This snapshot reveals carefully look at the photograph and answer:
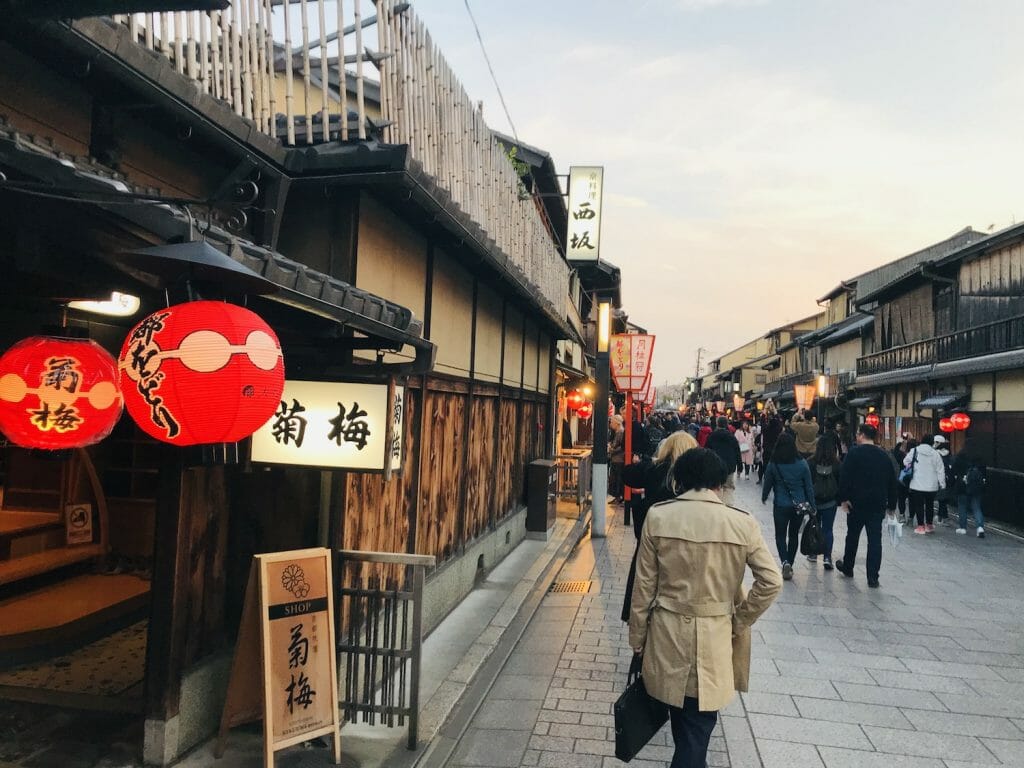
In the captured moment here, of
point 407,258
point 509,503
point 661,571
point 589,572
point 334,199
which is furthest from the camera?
point 509,503

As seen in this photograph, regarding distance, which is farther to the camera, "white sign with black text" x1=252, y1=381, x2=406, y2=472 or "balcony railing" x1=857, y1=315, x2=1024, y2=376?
"balcony railing" x1=857, y1=315, x2=1024, y2=376

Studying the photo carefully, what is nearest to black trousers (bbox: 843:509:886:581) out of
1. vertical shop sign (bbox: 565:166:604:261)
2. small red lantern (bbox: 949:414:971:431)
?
vertical shop sign (bbox: 565:166:604:261)

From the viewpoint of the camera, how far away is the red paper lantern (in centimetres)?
423

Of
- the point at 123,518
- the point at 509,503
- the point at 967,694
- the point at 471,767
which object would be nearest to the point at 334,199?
the point at 471,767

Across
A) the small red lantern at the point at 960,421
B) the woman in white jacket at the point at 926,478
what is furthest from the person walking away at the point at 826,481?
the small red lantern at the point at 960,421

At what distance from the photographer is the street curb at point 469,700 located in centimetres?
540

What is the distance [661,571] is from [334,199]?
428cm

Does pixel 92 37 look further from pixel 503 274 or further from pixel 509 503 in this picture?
pixel 509 503

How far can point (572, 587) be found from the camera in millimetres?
11117

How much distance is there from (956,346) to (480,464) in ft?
65.3

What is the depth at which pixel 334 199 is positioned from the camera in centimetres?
621

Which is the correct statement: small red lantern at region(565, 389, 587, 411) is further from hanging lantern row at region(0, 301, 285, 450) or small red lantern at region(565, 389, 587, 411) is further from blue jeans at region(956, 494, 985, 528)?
hanging lantern row at region(0, 301, 285, 450)

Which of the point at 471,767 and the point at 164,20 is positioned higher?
the point at 164,20

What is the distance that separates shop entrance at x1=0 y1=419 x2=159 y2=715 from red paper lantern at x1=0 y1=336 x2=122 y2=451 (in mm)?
1731
